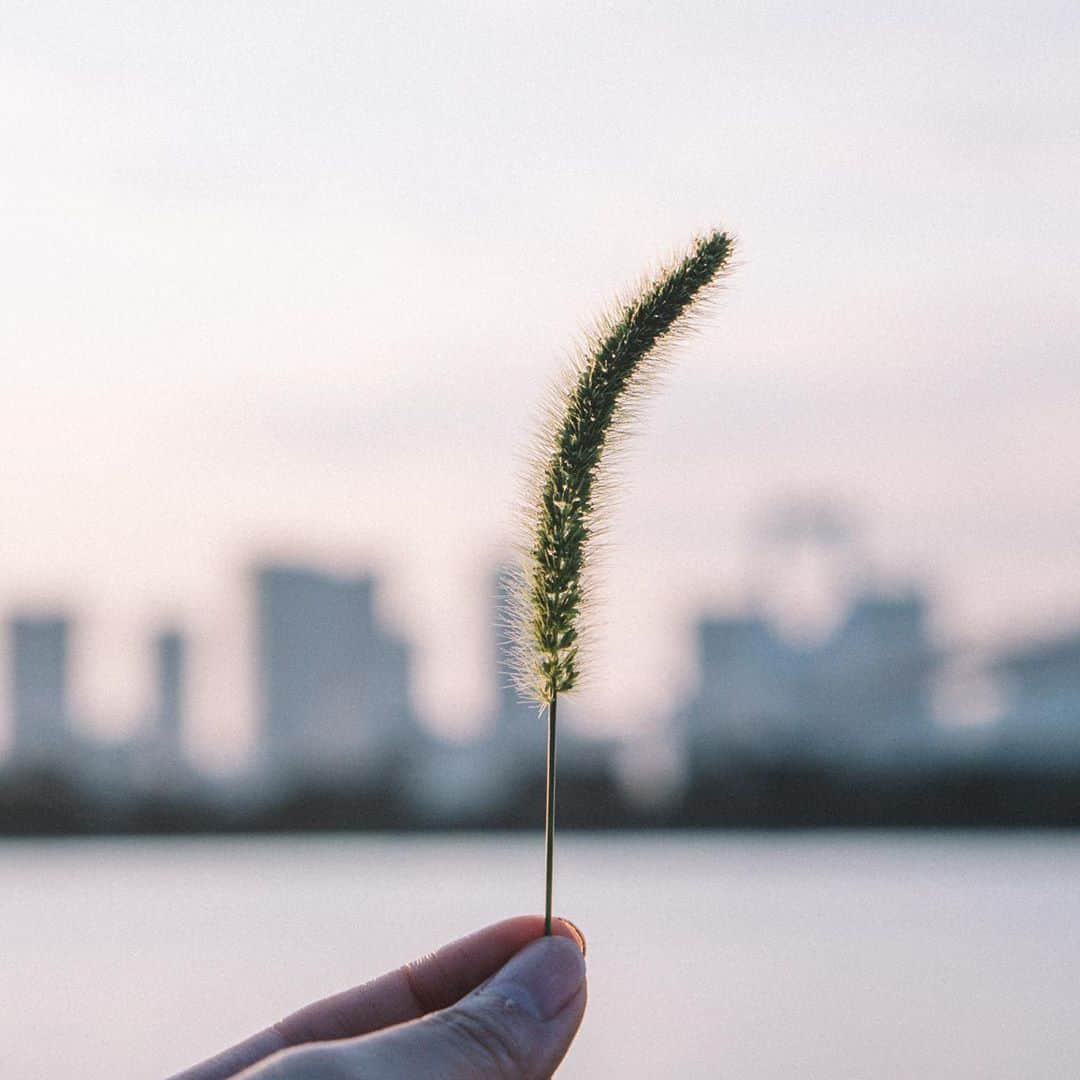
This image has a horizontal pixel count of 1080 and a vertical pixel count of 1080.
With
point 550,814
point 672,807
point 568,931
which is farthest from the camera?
point 672,807

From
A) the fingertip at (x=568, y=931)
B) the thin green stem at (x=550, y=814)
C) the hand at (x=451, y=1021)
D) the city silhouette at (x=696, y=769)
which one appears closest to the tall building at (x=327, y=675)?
the city silhouette at (x=696, y=769)

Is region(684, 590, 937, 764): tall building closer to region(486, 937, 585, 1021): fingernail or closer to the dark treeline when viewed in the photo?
the dark treeline

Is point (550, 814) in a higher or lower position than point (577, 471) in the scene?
lower

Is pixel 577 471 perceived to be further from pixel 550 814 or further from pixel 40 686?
pixel 40 686

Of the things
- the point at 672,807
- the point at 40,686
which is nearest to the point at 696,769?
the point at 672,807

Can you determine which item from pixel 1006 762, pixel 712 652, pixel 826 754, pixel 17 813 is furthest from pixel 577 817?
pixel 712 652

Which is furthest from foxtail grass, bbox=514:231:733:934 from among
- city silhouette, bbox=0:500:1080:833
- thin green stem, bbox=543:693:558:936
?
city silhouette, bbox=0:500:1080:833

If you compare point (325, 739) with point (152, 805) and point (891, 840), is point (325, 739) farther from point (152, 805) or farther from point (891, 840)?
point (891, 840)

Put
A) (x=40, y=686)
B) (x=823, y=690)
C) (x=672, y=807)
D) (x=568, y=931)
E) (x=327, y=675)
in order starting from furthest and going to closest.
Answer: (x=40, y=686)
(x=327, y=675)
(x=823, y=690)
(x=672, y=807)
(x=568, y=931)
